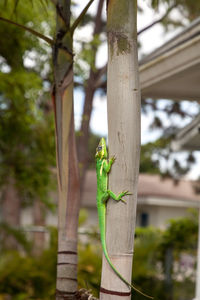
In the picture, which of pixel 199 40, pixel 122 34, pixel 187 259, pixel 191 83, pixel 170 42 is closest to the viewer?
pixel 122 34

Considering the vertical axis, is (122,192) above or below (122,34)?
below

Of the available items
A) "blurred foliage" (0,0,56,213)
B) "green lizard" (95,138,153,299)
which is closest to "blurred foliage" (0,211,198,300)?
"blurred foliage" (0,0,56,213)

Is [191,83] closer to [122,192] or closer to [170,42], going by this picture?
[170,42]

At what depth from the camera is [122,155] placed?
2789 mm

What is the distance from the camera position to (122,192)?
2.76m

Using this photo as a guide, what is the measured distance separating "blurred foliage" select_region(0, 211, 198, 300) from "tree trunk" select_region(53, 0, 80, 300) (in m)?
5.09

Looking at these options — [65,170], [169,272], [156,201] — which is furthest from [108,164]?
[156,201]

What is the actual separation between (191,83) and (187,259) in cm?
496

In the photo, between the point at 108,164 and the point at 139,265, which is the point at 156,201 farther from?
the point at 108,164

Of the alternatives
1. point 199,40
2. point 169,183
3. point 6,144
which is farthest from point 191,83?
point 169,183

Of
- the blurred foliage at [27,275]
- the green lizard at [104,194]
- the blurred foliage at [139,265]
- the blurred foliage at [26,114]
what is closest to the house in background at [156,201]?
the blurred foliage at [26,114]

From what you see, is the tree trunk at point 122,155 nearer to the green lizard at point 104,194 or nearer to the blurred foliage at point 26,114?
the green lizard at point 104,194

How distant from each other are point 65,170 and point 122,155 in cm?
121

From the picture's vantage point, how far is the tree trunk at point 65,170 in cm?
392
